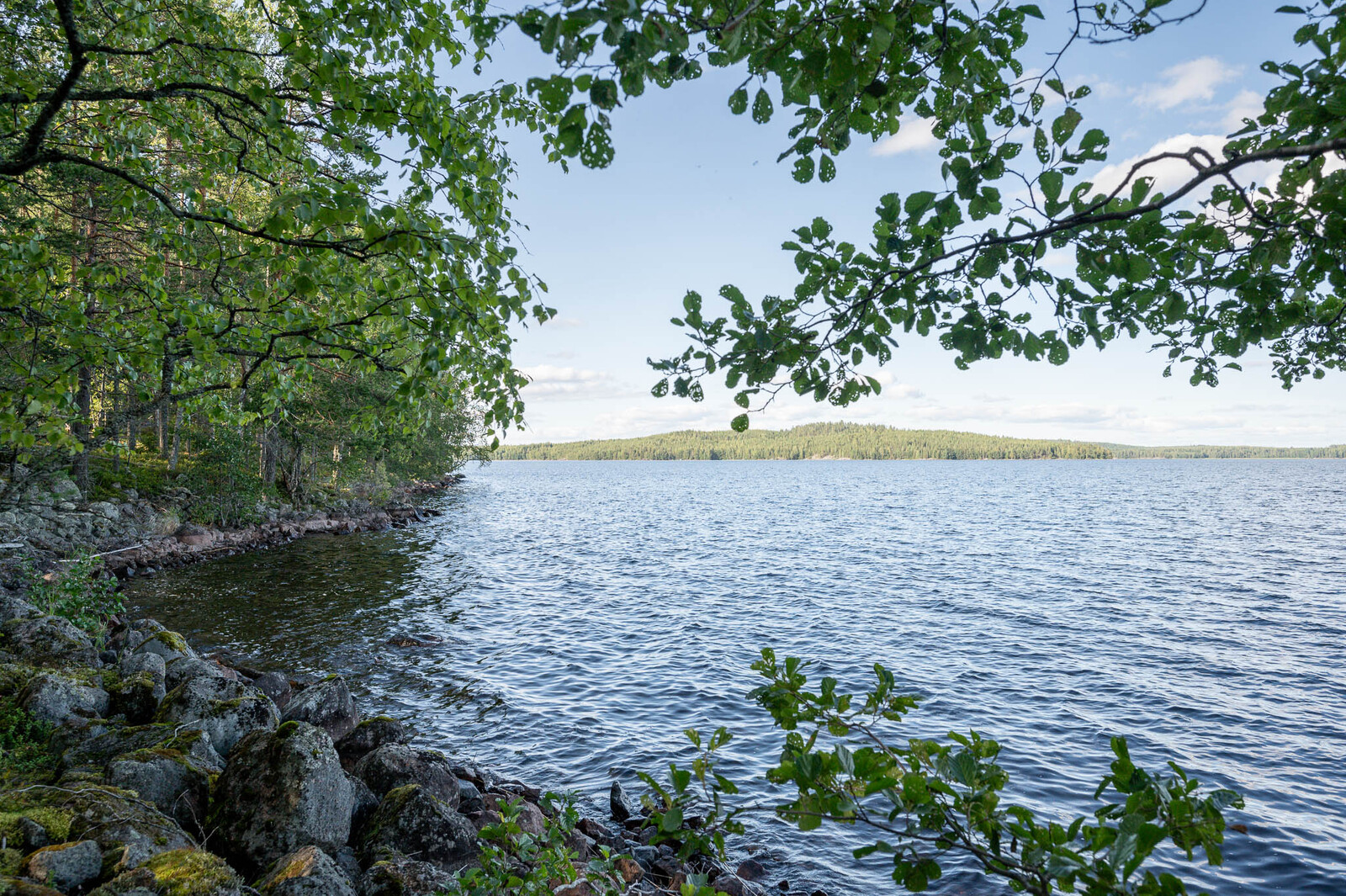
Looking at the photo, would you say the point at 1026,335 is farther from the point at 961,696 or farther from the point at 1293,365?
the point at 961,696

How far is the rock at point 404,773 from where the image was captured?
834cm

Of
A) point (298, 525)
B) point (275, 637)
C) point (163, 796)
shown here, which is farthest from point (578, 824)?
point (298, 525)

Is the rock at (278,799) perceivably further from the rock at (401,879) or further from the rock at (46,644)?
the rock at (46,644)

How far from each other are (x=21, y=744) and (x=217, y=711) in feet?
5.98

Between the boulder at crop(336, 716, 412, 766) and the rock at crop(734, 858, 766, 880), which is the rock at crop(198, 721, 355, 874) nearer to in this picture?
the boulder at crop(336, 716, 412, 766)

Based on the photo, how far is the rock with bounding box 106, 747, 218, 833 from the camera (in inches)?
246

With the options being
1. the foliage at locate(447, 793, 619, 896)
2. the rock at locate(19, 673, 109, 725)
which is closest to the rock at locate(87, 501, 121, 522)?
the rock at locate(19, 673, 109, 725)

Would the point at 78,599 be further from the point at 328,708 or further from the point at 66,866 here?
the point at 66,866

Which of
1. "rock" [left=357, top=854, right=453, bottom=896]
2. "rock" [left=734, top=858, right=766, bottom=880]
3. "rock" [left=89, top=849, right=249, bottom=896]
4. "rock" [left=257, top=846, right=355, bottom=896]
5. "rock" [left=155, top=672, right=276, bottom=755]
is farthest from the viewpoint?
"rock" [left=734, top=858, right=766, bottom=880]

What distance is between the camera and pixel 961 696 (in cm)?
1371

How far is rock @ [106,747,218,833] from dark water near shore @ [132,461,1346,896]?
16.4 feet

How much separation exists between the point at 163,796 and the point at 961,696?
43.9ft

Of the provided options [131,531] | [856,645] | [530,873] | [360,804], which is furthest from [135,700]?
[131,531]

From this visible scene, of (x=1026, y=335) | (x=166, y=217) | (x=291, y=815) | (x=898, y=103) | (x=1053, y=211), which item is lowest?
(x=291, y=815)
